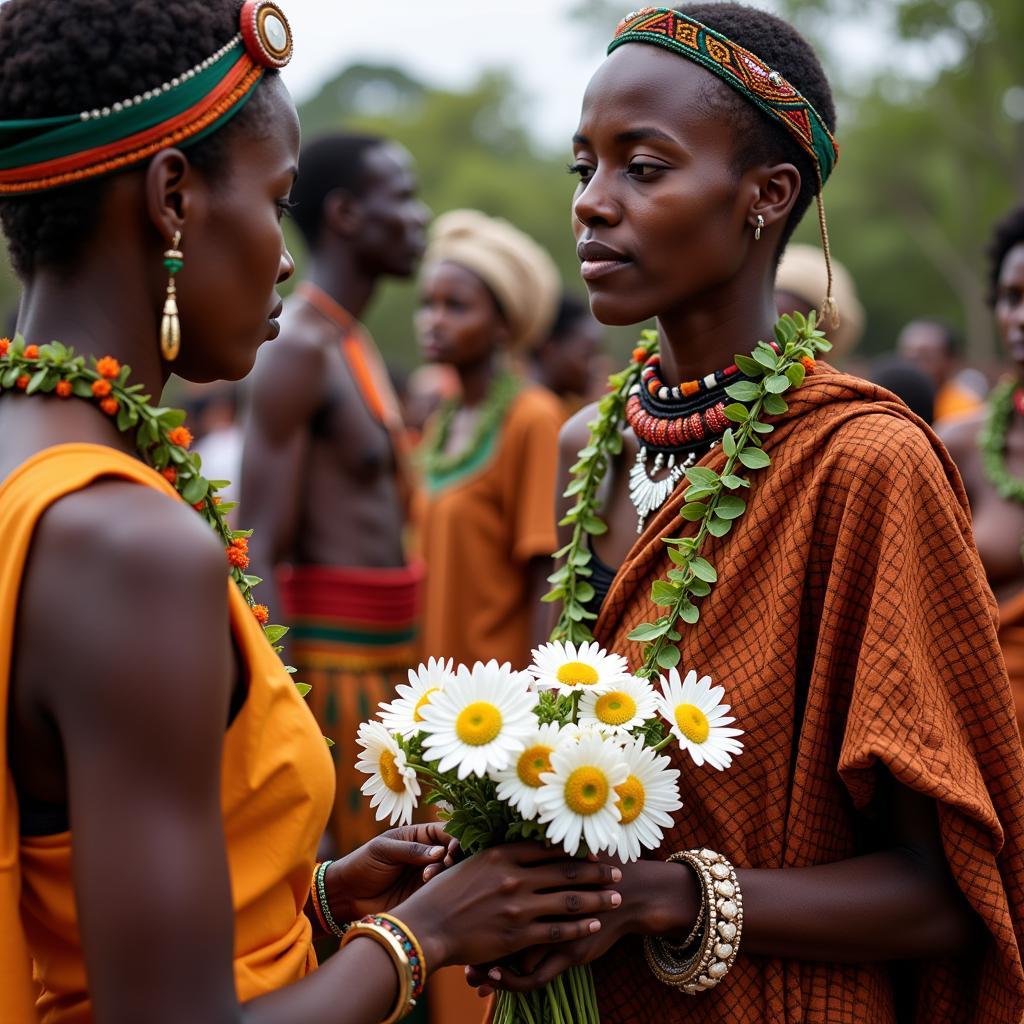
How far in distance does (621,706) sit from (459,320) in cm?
518

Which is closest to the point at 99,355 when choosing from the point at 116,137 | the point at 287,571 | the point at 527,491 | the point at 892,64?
the point at 116,137

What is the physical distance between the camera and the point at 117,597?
1553mm

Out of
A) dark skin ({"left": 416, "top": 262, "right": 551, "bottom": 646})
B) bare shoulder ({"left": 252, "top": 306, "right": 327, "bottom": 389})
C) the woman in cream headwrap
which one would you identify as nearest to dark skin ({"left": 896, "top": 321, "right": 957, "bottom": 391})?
the woman in cream headwrap

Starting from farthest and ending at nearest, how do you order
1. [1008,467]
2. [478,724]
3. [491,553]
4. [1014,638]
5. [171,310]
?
1. [491,553]
2. [1008,467]
3. [1014,638]
4. [478,724]
5. [171,310]

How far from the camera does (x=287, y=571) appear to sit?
18.6 feet

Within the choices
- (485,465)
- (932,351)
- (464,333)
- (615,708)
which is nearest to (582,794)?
(615,708)

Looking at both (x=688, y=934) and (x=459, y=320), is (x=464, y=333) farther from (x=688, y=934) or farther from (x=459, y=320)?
(x=688, y=934)

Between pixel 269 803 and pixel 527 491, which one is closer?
pixel 269 803

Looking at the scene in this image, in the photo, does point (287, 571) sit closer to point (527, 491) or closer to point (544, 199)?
point (527, 491)

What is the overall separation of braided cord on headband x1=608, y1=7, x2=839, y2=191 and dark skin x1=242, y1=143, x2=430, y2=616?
2.99 metres

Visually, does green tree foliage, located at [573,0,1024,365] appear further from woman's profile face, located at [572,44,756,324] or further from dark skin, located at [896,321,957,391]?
woman's profile face, located at [572,44,756,324]

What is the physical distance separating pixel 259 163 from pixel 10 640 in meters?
0.82

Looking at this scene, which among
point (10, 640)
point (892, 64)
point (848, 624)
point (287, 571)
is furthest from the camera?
point (892, 64)

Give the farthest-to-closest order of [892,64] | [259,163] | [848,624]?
[892,64], [848,624], [259,163]
